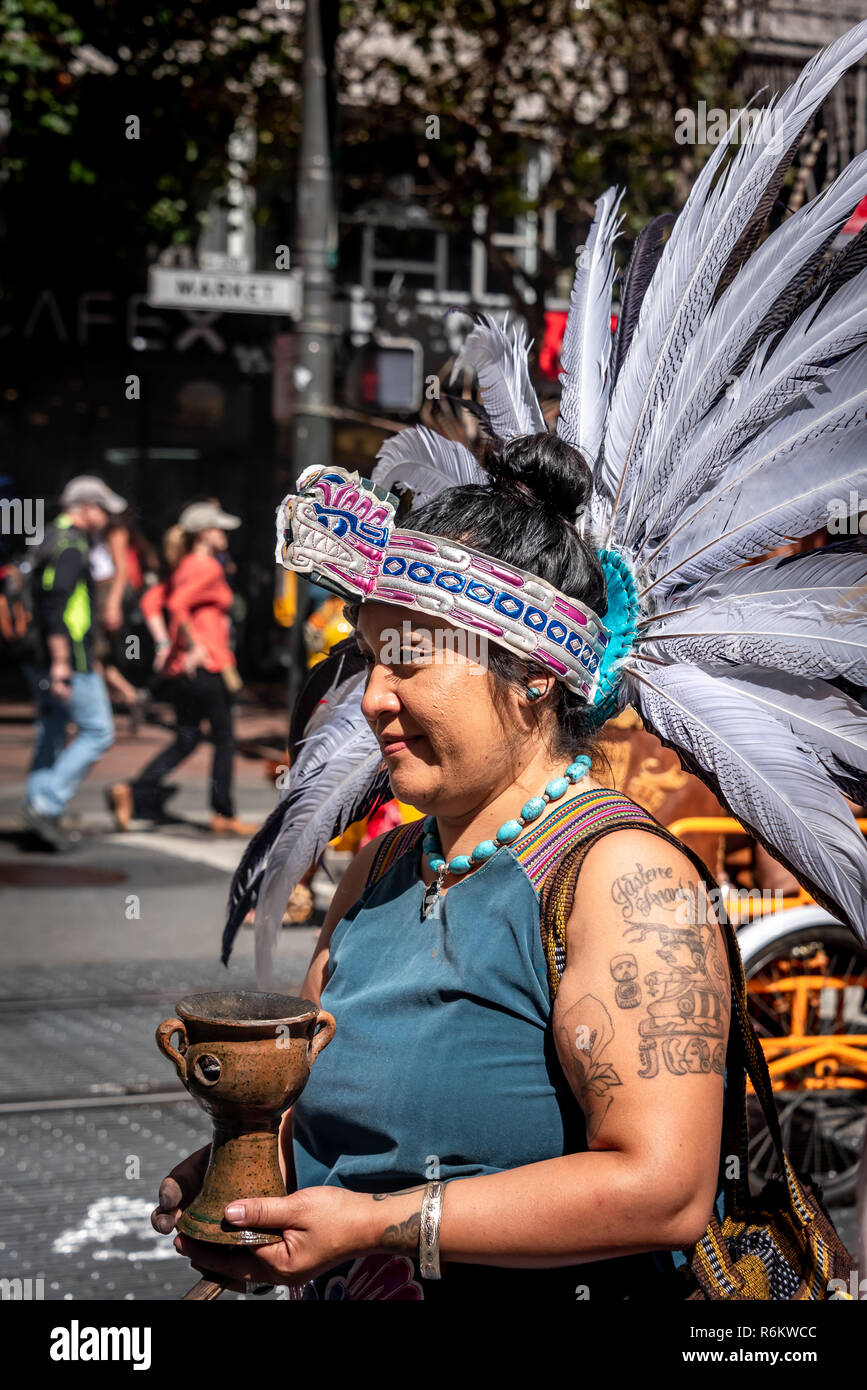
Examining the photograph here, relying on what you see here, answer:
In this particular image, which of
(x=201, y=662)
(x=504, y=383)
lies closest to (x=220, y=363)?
(x=201, y=662)

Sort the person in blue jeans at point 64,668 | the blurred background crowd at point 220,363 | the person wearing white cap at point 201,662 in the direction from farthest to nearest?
the person wearing white cap at point 201,662 < the person in blue jeans at point 64,668 < the blurred background crowd at point 220,363

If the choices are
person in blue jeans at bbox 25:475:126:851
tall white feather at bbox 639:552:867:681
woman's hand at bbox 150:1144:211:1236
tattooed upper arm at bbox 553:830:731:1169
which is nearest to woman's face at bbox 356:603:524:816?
tattooed upper arm at bbox 553:830:731:1169

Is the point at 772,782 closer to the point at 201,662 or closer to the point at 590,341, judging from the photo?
the point at 590,341

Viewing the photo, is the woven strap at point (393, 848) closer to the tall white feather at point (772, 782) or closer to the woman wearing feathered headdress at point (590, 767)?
the woman wearing feathered headdress at point (590, 767)

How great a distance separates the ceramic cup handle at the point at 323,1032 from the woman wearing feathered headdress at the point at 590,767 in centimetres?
5

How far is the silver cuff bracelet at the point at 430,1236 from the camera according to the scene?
1632mm

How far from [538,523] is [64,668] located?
7.78 meters

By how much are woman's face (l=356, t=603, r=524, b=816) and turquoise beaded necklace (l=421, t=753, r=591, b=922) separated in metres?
0.06

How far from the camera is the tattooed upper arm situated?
5.29 feet

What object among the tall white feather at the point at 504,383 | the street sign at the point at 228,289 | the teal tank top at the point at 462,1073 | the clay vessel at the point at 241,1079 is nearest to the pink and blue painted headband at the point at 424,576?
the teal tank top at the point at 462,1073

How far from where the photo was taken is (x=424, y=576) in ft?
6.07

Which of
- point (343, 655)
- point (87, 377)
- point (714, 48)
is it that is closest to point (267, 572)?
point (87, 377)

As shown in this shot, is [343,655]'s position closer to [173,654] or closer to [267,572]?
[173,654]
